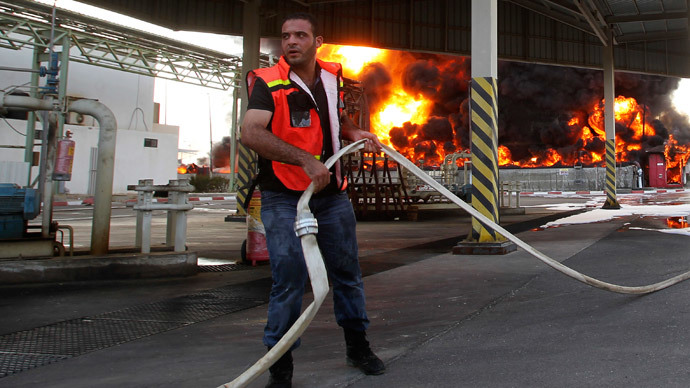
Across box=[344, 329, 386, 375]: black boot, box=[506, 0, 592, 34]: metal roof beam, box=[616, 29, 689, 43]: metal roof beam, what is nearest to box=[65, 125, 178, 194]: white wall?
box=[506, 0, 592, 34]: metal roof beam

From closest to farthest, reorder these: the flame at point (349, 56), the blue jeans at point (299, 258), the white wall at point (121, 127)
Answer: the blue jeans at point (299, 258)
the white wall at point (121, 127)
the flame at point (349, 56)

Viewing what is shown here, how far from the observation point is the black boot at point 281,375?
2404 millimetres

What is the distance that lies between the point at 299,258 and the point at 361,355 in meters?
0.61

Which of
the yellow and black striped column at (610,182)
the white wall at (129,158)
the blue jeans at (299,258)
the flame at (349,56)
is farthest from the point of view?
the flame at (349,56)

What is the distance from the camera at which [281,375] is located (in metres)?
2.41

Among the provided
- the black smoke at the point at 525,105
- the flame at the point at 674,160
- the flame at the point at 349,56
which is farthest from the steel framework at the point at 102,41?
the flame at the point at 674,160

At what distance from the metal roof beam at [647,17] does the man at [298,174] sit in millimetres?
17806

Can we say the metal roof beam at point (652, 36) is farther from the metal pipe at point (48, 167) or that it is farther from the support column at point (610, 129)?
the metal pipe at point (48, 167)

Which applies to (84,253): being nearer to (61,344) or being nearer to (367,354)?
(61,344)

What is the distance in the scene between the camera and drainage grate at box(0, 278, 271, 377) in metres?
3.18

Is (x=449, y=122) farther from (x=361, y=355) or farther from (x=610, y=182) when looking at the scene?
(x=361, y=355)

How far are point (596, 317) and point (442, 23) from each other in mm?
17440

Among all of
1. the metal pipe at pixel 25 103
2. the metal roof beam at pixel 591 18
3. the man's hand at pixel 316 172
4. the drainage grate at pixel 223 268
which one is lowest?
the drainage grate at pixel 223 268

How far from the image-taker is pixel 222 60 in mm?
30312
